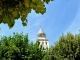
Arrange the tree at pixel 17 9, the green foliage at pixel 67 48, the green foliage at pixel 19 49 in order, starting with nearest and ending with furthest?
the tree at pixel 17 9, the green foliage at pixel 19 49, the green foliage at pixel 67 48

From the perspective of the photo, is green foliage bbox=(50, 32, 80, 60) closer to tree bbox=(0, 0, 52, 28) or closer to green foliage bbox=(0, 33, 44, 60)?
green foliage bbox=(0, 33, 44, 60)

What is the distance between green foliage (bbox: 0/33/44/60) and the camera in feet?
67.7

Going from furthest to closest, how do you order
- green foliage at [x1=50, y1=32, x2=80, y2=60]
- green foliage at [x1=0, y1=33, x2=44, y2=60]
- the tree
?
green foliage at [x1=50, y1=32, x2=80, y2=60]
green foliage at [x1=0, y1=33, x2=44, y2=60]
the tree

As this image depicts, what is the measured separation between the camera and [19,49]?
20844 mm

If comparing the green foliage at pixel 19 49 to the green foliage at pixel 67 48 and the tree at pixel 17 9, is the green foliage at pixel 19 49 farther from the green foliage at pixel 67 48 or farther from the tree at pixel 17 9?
the tree at pixel 17 9

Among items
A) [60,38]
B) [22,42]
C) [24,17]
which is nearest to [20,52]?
[22,42]

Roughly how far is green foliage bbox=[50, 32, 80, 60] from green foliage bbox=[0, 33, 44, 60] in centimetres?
950

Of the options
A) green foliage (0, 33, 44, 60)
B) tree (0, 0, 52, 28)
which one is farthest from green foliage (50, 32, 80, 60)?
tree (0, 0, 52, 28)

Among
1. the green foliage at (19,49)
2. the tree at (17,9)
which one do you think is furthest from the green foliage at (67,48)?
the tree at (17,9)

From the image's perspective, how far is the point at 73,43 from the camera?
32125 millimetres

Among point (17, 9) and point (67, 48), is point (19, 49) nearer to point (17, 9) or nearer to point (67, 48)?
point (67, 48)

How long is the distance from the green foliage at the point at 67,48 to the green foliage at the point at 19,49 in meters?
9.50

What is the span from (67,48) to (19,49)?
12.2 metres

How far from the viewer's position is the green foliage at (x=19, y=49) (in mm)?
20633
